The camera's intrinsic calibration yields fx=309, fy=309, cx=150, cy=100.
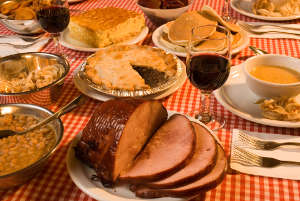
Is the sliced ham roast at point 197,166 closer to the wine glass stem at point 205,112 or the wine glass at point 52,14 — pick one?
the wine glass stem at point 205,112

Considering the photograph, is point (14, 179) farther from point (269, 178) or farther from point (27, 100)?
point (269, 178)

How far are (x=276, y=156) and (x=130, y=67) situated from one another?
33.3 inches

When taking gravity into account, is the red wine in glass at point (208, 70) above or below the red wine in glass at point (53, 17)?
above

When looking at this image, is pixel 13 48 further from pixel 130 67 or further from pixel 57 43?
pixel 130 67

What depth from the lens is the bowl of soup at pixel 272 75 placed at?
1.31 metres

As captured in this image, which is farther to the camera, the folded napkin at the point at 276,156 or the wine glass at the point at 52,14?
the wine glass at the point at 52,14

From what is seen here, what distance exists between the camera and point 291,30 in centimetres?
215

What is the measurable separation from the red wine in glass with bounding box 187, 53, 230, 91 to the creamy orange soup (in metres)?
0.29

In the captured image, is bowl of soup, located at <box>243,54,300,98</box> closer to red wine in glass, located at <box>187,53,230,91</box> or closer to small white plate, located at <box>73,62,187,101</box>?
red wine in glass, located at <box>187,53,230,91</box>

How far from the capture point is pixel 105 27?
202cm

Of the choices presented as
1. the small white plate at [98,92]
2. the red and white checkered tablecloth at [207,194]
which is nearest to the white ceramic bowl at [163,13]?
the red and white checkered tablecloth at [207,194]

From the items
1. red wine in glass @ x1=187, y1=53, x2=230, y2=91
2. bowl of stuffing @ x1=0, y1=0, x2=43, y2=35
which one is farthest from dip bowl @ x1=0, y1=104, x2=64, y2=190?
bowl of stuffing @ x1=0, y1=0, x2=43, y2=35

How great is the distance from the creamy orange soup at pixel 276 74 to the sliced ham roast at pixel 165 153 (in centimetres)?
52

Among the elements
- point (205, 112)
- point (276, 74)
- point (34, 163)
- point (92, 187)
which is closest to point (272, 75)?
point (276, 74)
